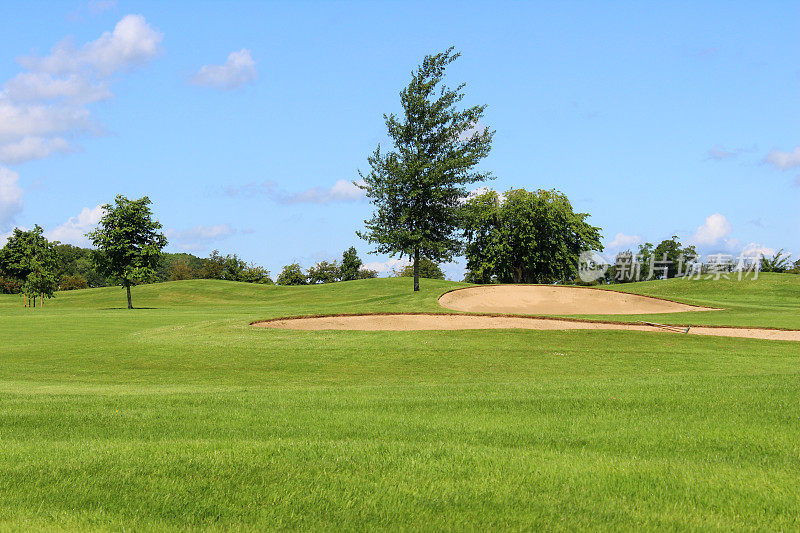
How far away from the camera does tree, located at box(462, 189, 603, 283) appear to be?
6384 centimetres

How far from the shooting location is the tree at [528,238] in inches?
2514

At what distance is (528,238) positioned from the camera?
6378 centimetres

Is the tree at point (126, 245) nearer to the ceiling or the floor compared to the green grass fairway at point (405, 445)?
nearer to the ceiling

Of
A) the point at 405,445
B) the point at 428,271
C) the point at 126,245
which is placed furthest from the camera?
the point at 428,271

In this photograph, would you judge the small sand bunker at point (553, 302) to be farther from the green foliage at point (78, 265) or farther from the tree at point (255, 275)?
the green foliage at point (78, 265)

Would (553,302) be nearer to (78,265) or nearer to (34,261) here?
(34,261)

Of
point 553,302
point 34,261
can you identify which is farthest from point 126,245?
point 553,302

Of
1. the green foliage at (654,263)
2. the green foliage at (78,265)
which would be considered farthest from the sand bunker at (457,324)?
the green foliage at (78,265)

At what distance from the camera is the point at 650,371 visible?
14641mm

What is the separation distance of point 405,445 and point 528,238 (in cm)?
5894

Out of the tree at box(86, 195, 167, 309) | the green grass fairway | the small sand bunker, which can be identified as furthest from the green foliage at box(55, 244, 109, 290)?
the green grass fairway

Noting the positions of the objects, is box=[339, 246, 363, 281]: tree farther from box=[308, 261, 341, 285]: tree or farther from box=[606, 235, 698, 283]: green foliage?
box=[606, 235, 698, 283]: green foliage

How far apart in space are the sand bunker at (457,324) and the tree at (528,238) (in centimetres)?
3889

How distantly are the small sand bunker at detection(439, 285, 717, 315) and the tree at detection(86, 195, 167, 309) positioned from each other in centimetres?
2798
